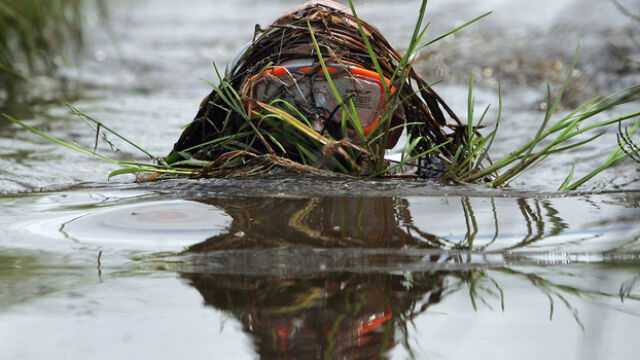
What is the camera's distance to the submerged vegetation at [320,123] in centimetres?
215

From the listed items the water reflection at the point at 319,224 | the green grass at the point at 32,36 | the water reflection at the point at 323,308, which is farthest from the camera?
the green grass at the point at 32,36

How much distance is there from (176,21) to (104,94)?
22.1 ft

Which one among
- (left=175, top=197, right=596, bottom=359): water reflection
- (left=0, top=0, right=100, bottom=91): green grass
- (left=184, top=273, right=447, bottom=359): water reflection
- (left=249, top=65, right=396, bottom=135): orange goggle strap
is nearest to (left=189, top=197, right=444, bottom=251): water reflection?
(left=175, top=197, right=596, bottom=359): water reflection

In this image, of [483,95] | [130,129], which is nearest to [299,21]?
[130,129]

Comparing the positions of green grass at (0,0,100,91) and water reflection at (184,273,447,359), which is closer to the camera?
water reflection at (184,273,447,359)

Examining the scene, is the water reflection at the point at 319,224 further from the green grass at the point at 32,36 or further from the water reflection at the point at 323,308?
the green grass at the point at 32,36

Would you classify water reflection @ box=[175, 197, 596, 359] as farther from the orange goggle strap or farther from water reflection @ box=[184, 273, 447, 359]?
the orange goggle strap

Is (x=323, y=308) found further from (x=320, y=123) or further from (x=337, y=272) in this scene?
(x=320, y=123)

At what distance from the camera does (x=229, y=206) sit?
1986 mm

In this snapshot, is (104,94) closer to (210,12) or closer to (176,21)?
(176,21)

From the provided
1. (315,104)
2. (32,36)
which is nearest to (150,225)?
(315,104)

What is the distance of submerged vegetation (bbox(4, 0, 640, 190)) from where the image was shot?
2.15m

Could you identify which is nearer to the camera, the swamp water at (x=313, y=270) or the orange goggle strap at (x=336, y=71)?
the swamp water at (x=313, y=270)

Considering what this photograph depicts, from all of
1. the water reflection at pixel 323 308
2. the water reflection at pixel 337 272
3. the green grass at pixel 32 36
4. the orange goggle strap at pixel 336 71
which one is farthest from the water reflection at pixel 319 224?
the green grass at pixel 32 36
